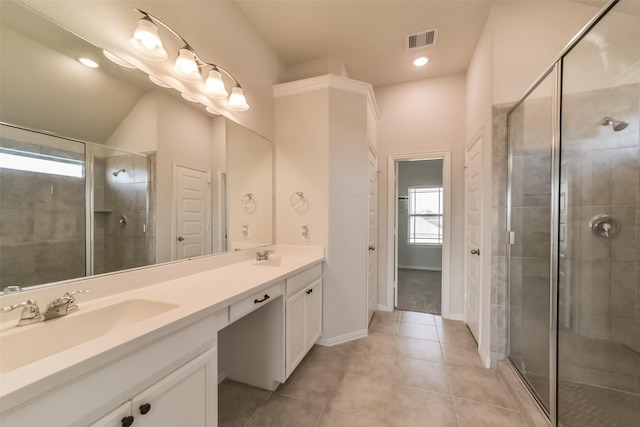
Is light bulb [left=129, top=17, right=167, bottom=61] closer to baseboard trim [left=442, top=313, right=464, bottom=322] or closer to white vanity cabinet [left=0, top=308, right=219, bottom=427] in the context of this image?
white vanity cabinet [left=0, top=308, right=219, bottom=427]

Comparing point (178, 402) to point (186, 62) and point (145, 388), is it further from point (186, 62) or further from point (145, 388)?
point (186, 62)

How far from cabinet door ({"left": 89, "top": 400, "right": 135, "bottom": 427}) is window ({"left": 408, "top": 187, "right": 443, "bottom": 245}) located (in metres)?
5.58

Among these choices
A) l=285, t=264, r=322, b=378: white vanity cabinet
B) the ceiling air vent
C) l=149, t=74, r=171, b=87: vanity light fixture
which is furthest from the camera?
the ceiling air vent

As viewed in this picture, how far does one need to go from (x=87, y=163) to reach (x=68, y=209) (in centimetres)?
23

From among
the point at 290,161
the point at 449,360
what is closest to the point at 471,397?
the point at 449,360

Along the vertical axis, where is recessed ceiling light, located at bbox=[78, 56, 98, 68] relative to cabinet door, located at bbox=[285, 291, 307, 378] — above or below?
above

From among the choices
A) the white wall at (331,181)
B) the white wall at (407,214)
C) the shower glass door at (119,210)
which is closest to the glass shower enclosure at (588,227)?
the white wall at (331,181)

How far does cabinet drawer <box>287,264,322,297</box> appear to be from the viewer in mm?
1774

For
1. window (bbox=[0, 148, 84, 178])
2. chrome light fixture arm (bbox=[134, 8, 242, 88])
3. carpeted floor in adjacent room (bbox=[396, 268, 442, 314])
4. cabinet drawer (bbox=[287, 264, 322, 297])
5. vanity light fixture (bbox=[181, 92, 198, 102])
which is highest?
chrome light fixture arm (bbox=[134, 8, 242, 88])

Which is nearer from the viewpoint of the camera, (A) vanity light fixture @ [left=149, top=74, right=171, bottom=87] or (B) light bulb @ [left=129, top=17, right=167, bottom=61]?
(B) light bulb @ [left=129, top=17, right=167, bottom=61]

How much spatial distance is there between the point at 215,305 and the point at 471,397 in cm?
188

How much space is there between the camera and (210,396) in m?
1.12

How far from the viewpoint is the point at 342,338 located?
241cm


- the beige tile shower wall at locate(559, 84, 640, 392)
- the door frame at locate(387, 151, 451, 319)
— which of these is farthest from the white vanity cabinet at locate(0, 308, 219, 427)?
the door frame at locate(387, 151, 451, 319)
